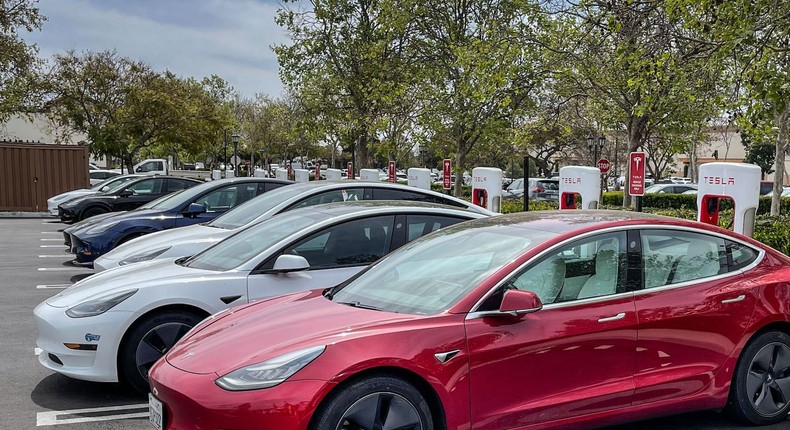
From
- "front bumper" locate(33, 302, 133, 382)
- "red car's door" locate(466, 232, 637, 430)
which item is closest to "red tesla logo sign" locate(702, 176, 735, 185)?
"red car's door" locate(466, 232, 637, 430)

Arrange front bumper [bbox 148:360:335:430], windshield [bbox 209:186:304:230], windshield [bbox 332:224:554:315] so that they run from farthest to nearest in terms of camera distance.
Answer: windshield [bbox 209:186:304:230] → windshield [bbox 332:224:554:315] → front bumper [bbox 148:360:335:430]

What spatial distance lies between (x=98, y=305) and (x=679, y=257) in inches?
158

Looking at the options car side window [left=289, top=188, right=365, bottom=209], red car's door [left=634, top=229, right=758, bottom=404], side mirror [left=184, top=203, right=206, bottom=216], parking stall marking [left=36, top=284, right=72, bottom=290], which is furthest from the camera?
side mirror [left=184, top=203, right=206, bottom=216]

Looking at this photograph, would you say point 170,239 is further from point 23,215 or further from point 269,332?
point 23,215

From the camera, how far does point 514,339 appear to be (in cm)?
372

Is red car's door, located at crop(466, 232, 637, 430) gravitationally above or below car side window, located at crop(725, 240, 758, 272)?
below

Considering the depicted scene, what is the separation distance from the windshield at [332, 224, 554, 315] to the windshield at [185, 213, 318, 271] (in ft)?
4.72

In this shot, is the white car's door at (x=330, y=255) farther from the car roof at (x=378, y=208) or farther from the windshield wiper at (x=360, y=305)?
the windshield wiper at (x=360, y=305)

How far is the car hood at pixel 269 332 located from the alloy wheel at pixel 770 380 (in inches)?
97.2

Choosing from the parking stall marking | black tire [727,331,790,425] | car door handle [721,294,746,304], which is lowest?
the parking stall marking

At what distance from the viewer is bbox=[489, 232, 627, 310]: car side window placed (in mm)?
3988

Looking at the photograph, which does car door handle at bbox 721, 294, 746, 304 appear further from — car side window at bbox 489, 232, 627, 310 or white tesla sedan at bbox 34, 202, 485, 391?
white tesla sedan at bbox 34, 202, 485, 391

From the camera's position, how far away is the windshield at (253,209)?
8297 mm

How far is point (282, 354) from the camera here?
3426mm
